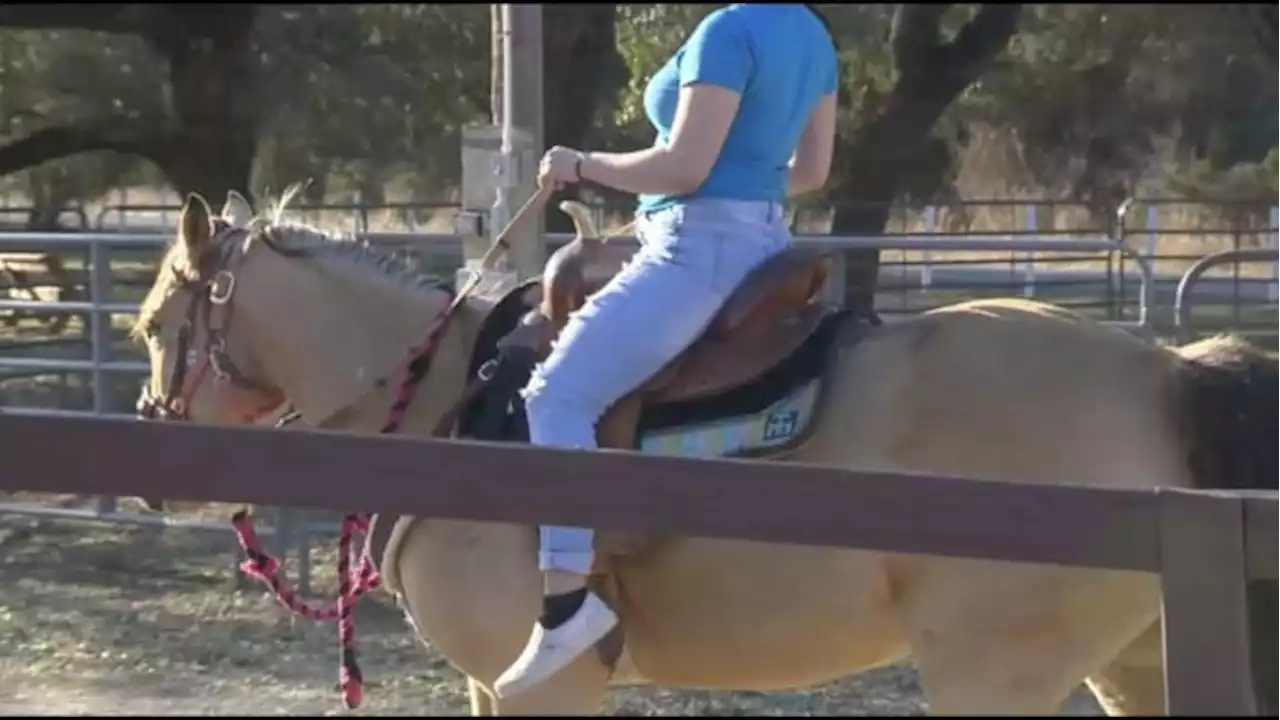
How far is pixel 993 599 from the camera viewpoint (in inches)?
142

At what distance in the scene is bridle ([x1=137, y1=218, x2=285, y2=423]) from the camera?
14.1 feet

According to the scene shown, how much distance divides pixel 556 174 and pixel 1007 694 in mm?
1357

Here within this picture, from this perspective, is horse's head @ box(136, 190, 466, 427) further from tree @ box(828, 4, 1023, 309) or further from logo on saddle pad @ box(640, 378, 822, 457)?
tree @ box(828, 4, 1023, 309)

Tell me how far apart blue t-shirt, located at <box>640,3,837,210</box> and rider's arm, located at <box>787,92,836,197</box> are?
0.12m

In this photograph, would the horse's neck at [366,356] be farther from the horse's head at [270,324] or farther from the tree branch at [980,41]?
the tree branch at [980,41]

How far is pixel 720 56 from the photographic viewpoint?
3498 millimetres

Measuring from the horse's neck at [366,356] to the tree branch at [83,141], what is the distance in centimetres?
1293

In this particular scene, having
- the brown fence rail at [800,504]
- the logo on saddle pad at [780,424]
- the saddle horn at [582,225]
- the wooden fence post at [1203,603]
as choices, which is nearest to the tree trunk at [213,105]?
the saddle horn at [582,225]

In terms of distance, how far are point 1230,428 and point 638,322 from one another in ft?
3.91

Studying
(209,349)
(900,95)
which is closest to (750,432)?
(209,349)

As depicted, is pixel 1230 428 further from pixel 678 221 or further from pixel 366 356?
pixel 366 356

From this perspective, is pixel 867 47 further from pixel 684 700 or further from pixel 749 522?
pixel 749 522

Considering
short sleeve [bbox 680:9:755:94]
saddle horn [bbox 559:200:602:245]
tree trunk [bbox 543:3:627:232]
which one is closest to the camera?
short sleeve [bbox 680:9:755:94]

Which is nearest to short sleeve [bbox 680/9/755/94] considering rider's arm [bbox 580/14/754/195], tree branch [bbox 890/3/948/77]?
rider's arm [bbox 580/14/754/195]
